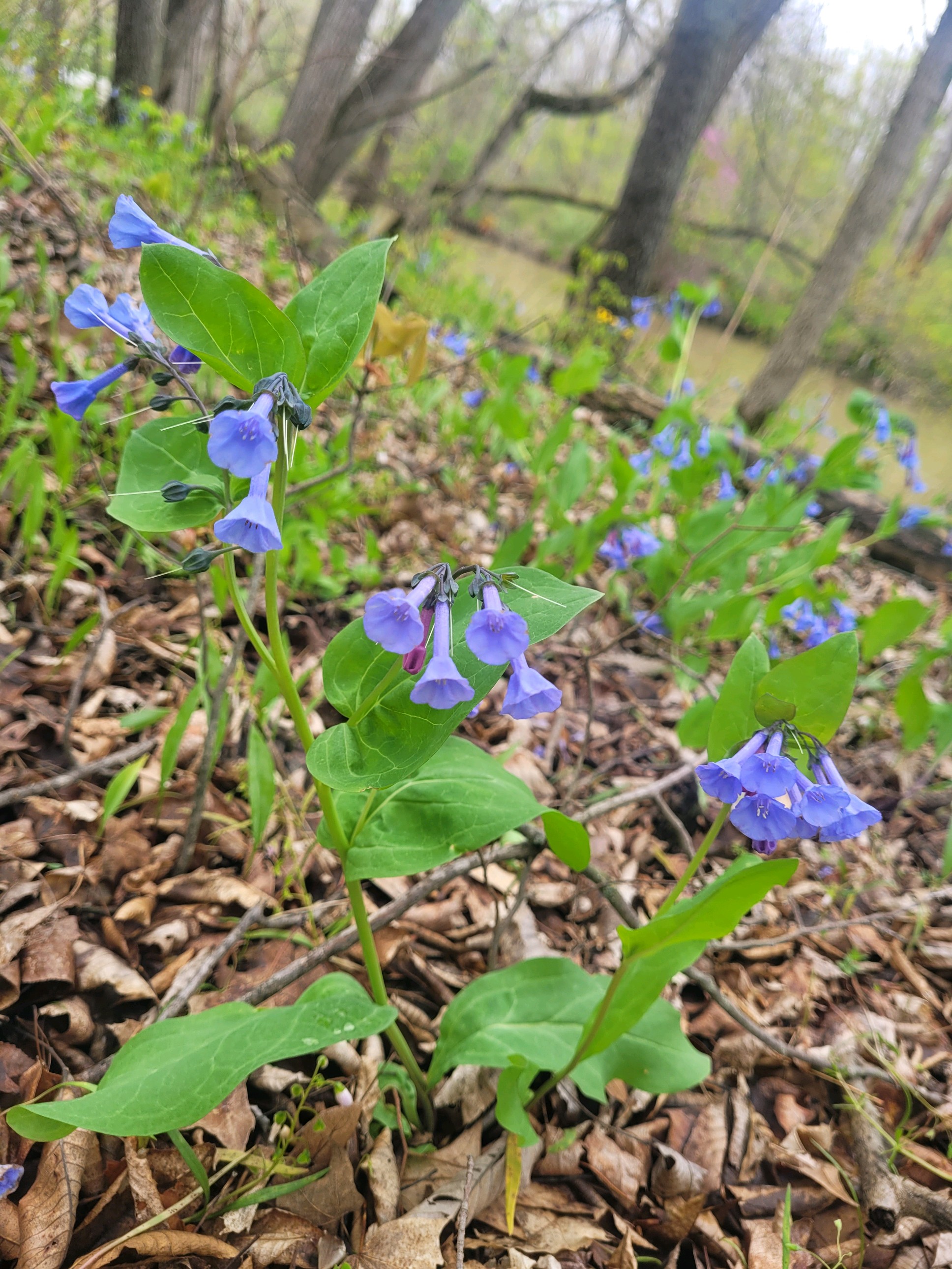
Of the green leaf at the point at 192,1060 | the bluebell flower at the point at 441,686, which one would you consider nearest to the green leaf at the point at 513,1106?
the green leaf at the point at 192,1060

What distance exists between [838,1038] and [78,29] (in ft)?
17.5

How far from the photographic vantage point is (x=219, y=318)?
82cm

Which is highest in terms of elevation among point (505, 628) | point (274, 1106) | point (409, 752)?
point (505, 628)

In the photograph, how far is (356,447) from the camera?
3238mm

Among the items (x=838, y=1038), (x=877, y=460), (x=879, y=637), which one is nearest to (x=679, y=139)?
(x=877, y=460)

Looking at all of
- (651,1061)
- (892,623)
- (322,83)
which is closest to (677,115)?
(322,83)

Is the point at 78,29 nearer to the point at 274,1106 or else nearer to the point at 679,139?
the point at 274,1106

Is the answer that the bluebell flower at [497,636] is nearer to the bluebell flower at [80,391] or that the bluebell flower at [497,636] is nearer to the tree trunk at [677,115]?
the bluebell flower at [80,391]

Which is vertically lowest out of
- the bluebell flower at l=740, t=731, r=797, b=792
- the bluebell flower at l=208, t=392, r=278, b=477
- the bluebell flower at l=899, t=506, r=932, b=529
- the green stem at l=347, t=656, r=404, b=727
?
the bluebell flower at l=899, t=506, r=932, b=529

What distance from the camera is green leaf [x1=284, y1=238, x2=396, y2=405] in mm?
856

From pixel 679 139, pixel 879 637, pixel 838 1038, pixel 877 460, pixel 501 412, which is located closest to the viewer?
pixel 838 1038

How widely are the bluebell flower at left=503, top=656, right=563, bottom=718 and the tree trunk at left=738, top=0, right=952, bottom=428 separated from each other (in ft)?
20.8

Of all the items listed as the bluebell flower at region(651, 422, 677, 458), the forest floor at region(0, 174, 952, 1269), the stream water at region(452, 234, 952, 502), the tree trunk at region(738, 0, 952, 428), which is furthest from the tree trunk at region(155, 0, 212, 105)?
the forest floor at region(0, 174, 952, 1269)

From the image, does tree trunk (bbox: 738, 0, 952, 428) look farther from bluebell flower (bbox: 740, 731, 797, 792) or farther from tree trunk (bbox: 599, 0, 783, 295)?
bluebell flower (bbox: 740, 731, 797, 792)
